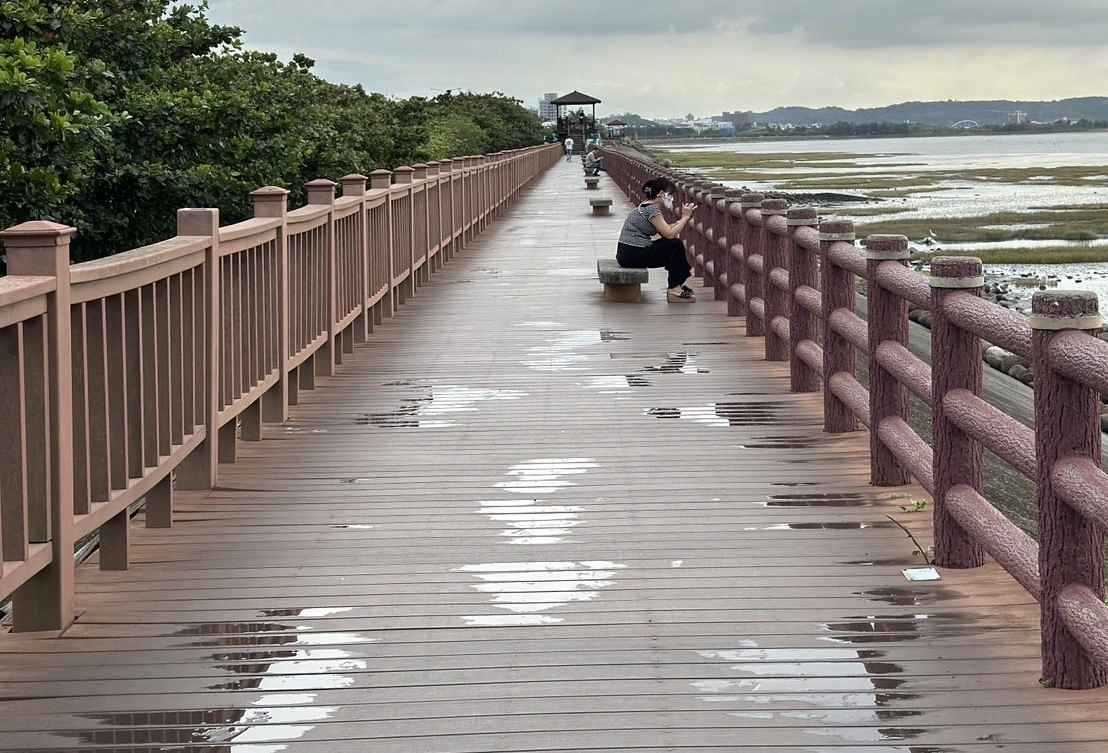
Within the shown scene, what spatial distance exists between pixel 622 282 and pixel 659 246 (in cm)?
51

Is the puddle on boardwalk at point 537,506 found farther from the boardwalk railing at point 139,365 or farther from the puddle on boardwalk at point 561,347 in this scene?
the puddle on boardwalk at point 561,347

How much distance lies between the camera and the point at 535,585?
5.70 m

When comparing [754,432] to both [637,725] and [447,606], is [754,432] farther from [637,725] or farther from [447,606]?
[637,725]

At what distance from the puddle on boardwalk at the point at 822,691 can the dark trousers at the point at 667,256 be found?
1081 cm

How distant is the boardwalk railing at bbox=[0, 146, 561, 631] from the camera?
4922 mm

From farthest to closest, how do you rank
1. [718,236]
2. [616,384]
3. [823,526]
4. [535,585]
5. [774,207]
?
[718,236], [774,207], [616,384], [823,526], [535,585]

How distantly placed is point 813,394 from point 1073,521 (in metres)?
5.40

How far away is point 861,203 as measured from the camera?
68000 millimetres

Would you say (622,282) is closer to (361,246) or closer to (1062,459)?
(361,246)

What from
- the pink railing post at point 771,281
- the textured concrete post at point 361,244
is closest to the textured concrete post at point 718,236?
the pink railing post at point 771,281

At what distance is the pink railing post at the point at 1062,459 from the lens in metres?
4.50

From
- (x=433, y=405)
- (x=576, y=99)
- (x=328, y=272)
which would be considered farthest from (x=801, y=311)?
(x=576, y=99)

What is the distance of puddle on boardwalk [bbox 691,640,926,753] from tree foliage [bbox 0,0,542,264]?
5.68 m

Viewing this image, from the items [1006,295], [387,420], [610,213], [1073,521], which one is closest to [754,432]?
[387,420]
